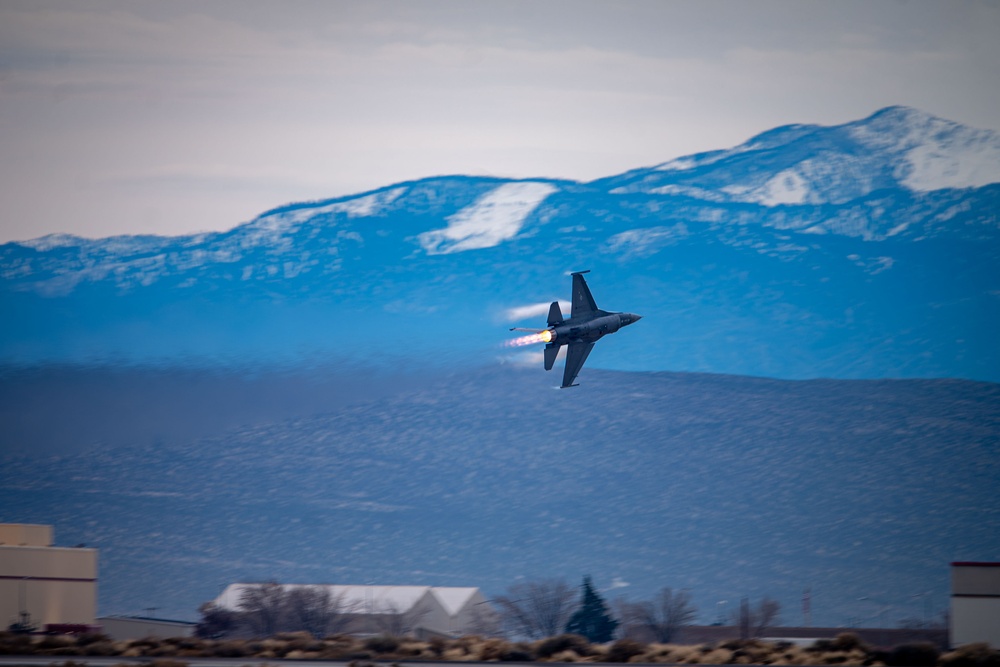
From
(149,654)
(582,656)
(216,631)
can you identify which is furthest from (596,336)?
(216,631)

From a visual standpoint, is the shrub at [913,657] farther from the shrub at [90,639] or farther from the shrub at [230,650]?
the shrub at [90,639]

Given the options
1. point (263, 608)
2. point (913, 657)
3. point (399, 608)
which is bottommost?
point (263, 608)

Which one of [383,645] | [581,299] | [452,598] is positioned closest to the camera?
[383,645]

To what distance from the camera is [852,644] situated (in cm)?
5691

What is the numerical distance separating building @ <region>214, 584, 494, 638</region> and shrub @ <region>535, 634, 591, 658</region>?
138 feet

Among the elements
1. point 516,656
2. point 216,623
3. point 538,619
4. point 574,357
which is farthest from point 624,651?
point 538,619

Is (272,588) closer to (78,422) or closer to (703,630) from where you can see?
(703,630)

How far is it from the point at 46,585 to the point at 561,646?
40.8 metres

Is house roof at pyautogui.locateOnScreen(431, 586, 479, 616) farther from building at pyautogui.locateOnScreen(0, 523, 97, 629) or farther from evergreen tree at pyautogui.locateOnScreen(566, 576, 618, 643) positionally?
building at pyautogui.locateOnScreen(0, 523, 97, 629)

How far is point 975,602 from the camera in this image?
249ft

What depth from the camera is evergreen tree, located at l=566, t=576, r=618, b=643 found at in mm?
113012

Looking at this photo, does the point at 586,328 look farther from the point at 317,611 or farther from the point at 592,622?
the point at 317,611

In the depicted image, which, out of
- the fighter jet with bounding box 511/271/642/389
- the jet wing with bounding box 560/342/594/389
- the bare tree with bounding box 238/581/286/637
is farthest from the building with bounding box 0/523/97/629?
the fighter jet with bounding box 511/271/642/389

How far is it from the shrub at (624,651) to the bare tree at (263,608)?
60.6 metres
